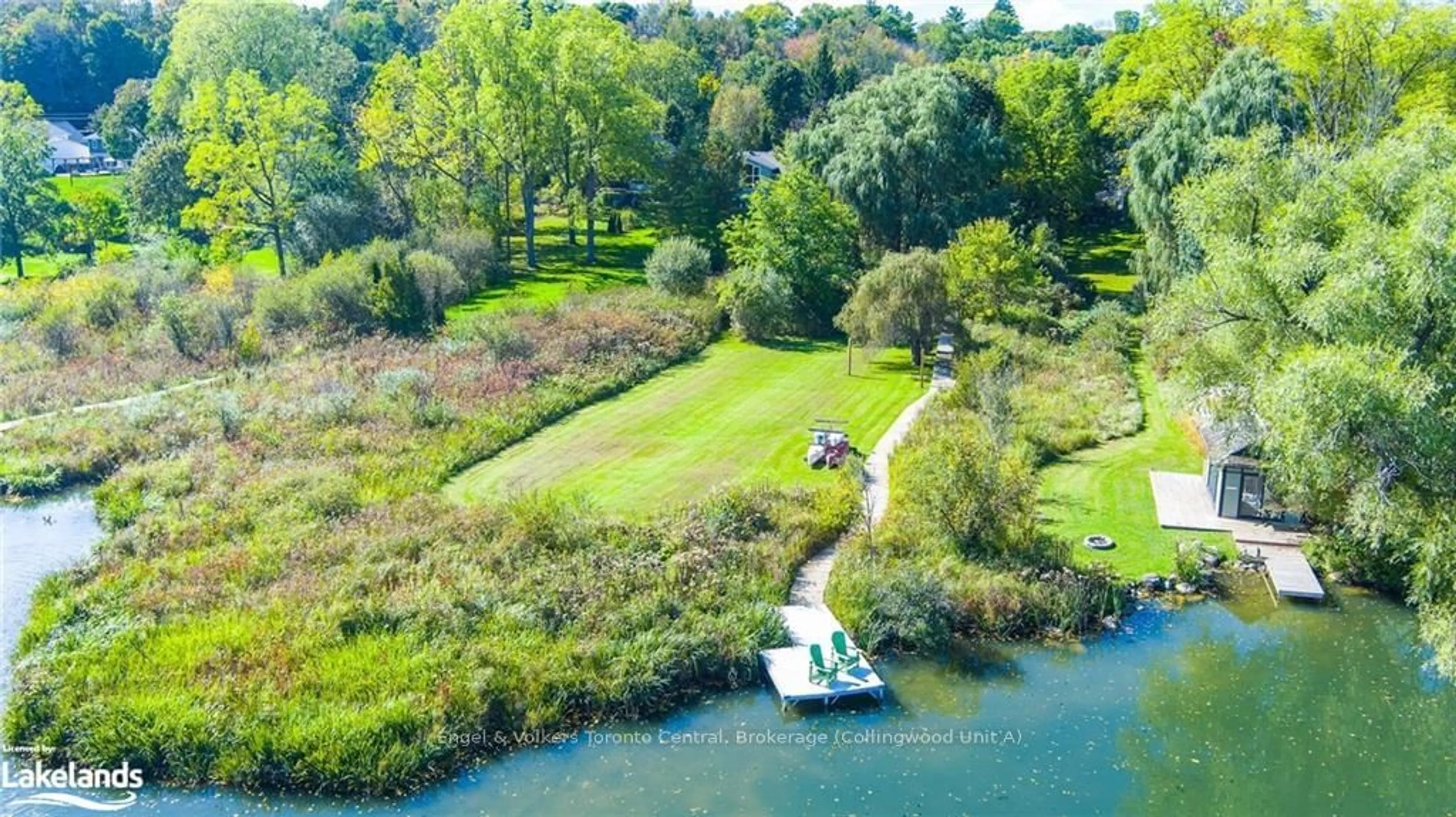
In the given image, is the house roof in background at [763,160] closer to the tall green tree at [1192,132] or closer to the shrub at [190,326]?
the tall green tree at [1192,132]

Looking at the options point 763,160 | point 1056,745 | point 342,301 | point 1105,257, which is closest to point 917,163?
point 1105,257

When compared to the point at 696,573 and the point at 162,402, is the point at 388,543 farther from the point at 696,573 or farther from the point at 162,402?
the point at 162,402

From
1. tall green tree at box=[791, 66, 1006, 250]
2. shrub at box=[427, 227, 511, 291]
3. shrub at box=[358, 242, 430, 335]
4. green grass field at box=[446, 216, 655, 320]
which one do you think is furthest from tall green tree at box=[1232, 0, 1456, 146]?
shrub at box=[427, 227, 511, 291]

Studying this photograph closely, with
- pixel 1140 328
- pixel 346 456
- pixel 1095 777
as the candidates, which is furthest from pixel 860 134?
pixel 1095 777

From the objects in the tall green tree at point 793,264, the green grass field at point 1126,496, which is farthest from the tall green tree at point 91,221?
the green grass field at point 1126,496

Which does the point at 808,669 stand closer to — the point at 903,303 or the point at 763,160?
the point at 903,303

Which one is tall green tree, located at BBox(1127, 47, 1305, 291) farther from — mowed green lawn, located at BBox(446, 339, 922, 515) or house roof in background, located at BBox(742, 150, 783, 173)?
house roof in background, located at BBox(742, 150, 783, 173)
